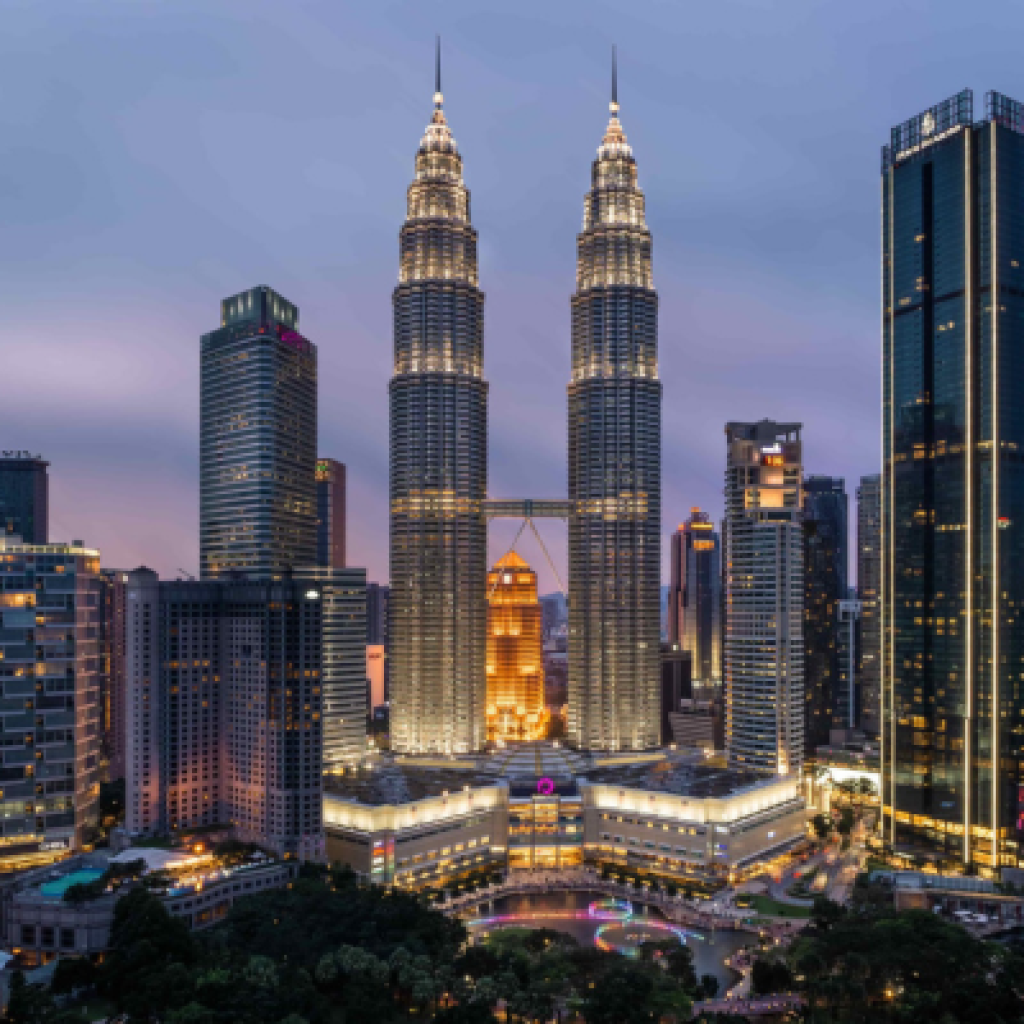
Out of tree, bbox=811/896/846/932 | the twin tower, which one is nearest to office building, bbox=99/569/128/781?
the twin tower

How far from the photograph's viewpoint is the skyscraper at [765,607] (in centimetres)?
15850

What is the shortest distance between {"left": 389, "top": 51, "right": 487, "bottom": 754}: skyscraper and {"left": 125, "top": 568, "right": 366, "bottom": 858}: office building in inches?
1687

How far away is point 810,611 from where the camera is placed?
195 meters

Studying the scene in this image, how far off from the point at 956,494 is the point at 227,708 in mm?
107782

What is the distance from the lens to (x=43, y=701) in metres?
110

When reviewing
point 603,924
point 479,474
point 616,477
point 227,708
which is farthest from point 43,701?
point 616,477

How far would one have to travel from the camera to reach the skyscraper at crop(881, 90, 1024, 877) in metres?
124

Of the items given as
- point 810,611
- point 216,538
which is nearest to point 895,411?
point 810,611

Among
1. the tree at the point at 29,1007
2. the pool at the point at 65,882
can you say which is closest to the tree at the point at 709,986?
the tree at the point at 29,1007

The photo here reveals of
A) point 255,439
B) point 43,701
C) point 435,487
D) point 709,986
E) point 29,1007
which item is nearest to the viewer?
point 29,1007

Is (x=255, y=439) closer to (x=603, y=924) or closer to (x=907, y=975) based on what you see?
(x=603, y=924)

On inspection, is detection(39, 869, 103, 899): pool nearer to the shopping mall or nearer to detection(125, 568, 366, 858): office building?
detection(125, 568, 366, 858): office building

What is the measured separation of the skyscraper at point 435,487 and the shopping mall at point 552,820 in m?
21.1

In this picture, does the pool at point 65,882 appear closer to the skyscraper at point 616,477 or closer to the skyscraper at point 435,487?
the skyscraper at point 435,487
